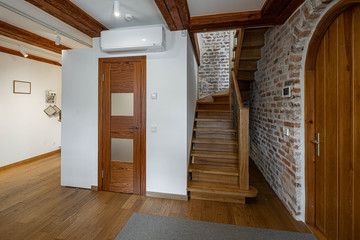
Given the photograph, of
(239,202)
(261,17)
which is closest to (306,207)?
(239,202)

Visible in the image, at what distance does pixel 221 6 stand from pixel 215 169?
220cm

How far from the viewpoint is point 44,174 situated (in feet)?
11.1

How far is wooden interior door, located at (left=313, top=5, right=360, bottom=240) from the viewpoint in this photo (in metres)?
1.34

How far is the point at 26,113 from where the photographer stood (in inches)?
161

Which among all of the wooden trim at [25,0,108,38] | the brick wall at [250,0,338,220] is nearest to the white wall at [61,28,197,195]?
the wooden trim at [25,0,108,38]

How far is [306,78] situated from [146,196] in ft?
8.45

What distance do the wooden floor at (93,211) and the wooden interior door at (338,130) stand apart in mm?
451

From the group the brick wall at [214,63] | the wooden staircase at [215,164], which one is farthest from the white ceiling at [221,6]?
the brick wall at [214,63]

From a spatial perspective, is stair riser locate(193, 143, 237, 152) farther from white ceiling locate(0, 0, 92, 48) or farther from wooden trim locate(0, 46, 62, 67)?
wooden trim locate(0, 46, 62, 67)

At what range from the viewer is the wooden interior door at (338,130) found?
1.34 meters

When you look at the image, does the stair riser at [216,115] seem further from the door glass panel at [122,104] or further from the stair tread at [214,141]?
the door glass panel at [122,104]

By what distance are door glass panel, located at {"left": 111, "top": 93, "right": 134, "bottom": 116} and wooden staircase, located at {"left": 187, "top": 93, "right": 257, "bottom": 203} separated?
1.22m

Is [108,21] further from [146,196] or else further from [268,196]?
[268,196]

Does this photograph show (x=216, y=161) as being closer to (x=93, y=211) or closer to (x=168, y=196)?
(x=168, y=196)
